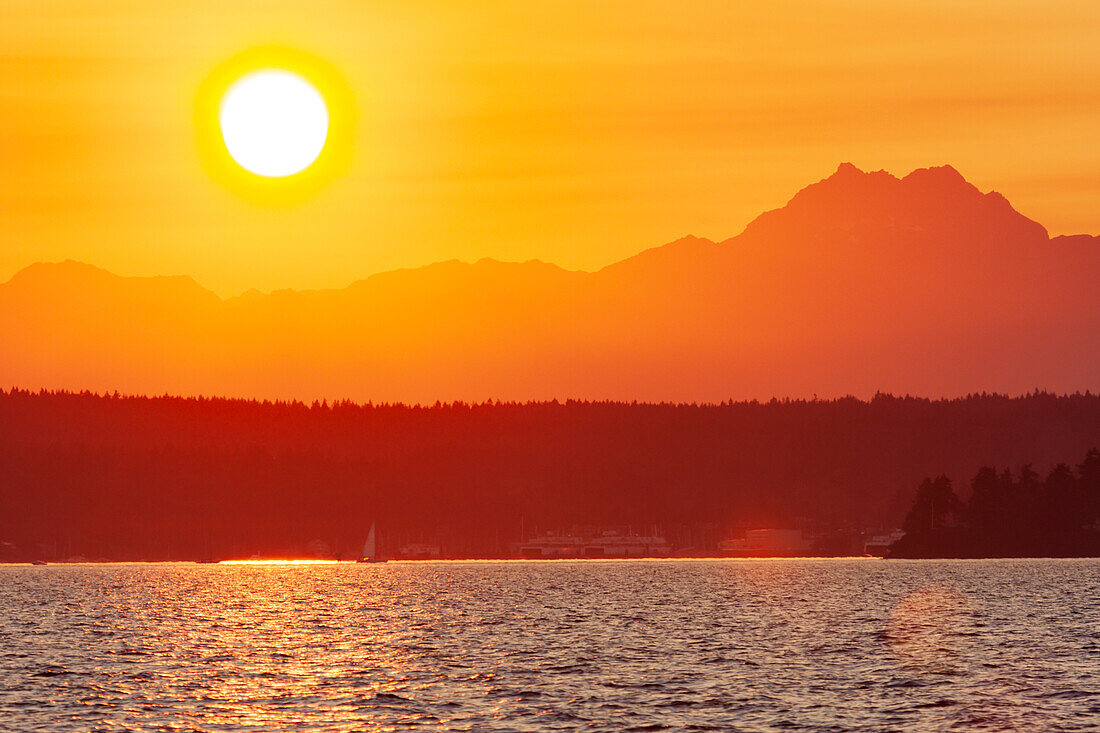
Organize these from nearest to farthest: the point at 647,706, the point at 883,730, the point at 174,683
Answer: the point at 883,730 < the point at 647,706 < the point at 174,683

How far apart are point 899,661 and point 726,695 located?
26742 millimetres

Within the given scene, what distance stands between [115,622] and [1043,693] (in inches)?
4263

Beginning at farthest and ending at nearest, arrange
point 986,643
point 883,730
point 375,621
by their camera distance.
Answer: point 375,621 < point 986,643 < point 883,730

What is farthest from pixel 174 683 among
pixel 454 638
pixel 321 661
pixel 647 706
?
pixel 454 638

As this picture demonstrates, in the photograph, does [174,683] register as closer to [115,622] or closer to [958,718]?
[958,718]

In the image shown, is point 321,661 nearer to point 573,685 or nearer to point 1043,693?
point 573,685

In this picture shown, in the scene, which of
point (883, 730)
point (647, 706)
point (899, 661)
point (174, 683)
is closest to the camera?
point (883, 730)

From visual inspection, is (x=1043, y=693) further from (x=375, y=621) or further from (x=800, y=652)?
(x=375, y=621)

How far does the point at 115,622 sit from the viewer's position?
181000mm

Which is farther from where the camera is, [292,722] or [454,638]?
[454,638]

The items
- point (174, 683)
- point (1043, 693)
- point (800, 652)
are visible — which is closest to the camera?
point (1043, 693)

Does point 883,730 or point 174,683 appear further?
point 174,683

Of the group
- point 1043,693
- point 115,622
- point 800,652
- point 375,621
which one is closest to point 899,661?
point 800,652

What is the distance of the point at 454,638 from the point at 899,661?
1713 inches
